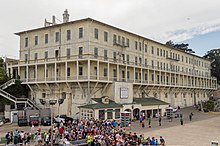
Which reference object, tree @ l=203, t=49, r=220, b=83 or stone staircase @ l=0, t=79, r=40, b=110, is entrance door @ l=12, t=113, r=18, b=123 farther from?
tree @ l=203, t=49, r=220, b=83

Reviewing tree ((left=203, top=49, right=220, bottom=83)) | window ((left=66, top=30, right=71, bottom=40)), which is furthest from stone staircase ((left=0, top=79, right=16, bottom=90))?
tree ((left=203, top=49, right=220, bottom=83))

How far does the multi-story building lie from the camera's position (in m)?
37.5

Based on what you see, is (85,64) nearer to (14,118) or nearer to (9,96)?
(14,118)

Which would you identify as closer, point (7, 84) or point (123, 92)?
point (123, 92)

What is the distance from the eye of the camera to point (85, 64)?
3744cm

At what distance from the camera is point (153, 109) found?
44188 millimetres

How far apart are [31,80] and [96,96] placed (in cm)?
1345

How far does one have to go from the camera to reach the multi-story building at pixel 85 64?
37500 millimetres

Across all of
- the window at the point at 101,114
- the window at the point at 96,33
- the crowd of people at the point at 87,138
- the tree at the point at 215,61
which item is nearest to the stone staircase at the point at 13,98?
the window at the point at 101,114

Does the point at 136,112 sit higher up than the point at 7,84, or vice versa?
the point at 7,84

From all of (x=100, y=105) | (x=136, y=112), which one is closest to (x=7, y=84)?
(x=100, y=105)

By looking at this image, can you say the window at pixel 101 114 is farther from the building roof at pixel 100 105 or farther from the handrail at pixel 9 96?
the handrail at pixel 9 96

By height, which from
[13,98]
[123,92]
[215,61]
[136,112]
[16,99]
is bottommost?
[136,112]

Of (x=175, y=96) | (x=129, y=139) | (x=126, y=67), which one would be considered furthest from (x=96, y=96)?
(x=175, y=96)
